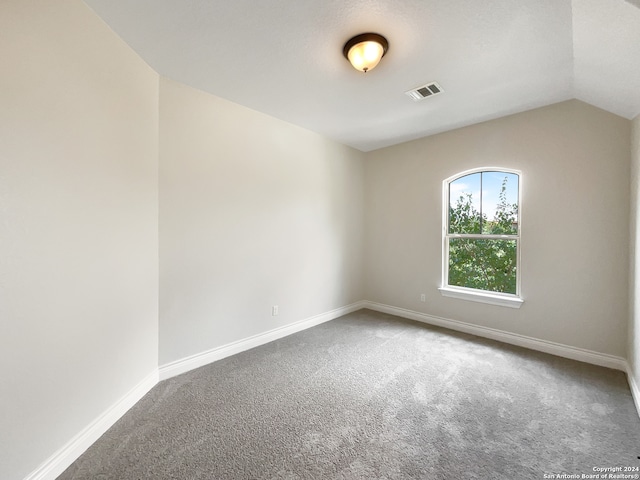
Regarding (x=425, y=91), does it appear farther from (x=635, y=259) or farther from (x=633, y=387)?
(x=633, y=387)

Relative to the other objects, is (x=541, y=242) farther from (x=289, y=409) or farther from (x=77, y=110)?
(x=77, y=110)

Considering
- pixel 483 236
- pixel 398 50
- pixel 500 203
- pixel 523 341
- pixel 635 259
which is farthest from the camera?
pixel 483 236

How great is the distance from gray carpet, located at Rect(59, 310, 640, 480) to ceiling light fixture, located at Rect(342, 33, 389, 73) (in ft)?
8.58

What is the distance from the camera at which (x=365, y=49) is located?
1864mm

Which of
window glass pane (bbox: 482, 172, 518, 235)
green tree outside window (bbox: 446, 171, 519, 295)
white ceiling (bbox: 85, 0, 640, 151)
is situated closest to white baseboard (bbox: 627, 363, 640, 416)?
green tree outside window (bbox: 446, 171, 519, 295)

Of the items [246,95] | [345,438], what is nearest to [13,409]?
[345,438]

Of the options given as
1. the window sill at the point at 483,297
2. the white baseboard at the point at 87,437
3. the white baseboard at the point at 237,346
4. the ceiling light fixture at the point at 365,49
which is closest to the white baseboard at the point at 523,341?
the window sill at the point at 483,297

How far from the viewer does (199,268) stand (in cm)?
259

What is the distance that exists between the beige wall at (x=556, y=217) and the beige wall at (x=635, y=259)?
0.15 m

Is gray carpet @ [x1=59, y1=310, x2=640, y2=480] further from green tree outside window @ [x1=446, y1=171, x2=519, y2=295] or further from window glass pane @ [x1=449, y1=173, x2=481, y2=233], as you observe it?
window glass pane @ [x1=449, y1=173, x2=481, y2=233]

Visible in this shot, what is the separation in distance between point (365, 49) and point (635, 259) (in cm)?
291

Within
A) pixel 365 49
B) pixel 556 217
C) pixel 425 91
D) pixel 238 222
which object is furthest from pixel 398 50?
pixel 556 217

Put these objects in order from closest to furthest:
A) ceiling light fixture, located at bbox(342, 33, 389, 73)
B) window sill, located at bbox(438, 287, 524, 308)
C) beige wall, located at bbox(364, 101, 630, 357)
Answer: ceiling light fixture, located at bbox(342, 33, 389, 73), beige wall, located at bbox(364, 101, 630, 357), window sill, located at bbox(438, 287, 524, 308)

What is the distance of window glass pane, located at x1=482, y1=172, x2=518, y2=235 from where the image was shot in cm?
321
